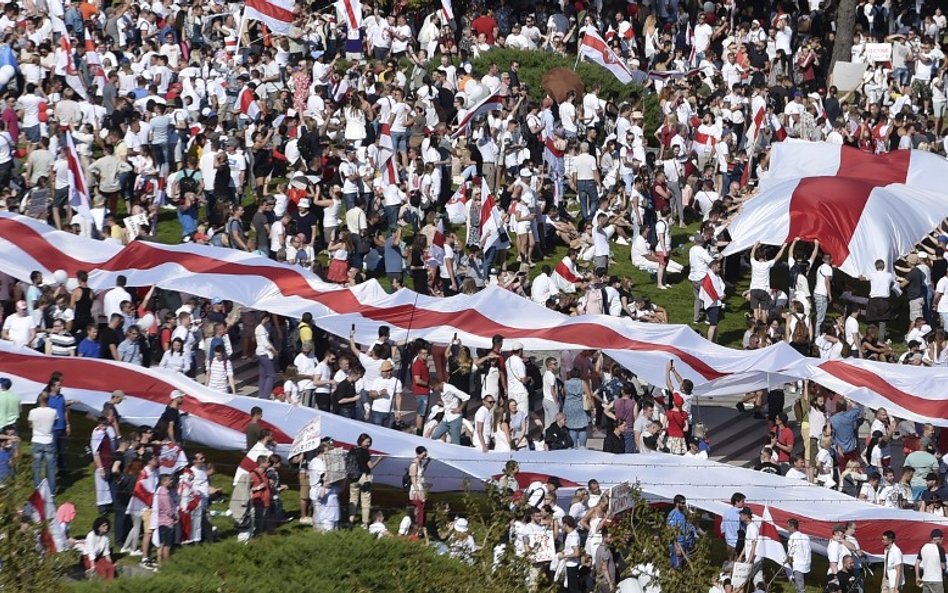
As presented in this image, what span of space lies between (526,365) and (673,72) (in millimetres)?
12403

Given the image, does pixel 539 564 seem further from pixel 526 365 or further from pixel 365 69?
pixel 365 69

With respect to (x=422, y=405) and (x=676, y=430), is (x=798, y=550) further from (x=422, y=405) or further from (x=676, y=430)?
(x=422, y=405)

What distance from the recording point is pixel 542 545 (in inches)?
914

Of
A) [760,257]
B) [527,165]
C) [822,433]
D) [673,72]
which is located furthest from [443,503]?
[673,72]

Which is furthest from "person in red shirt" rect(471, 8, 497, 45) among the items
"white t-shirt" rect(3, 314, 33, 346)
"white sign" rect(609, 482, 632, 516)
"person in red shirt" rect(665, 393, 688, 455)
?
"white sign" rect(609, 482, 632, 516)

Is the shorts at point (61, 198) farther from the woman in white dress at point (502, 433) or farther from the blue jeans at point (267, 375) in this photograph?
the woman in white dress at point (502, 433)

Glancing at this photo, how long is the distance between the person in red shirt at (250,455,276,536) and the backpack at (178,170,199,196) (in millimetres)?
8384

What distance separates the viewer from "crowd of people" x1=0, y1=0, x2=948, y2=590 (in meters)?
26.8

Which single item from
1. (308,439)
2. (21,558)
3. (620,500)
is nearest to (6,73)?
(308,439)

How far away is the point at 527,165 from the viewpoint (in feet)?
113

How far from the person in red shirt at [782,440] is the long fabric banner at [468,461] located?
0.96 metres

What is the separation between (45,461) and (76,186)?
21.7 ft

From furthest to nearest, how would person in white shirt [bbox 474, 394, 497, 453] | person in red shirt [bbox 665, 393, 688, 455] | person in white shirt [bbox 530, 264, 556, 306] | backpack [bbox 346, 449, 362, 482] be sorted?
person in white shirt [bbox 530, 264, 556, 306] → person in red shirt [bbox 665, 393, 688, 455] → person in white shirt [bbox 474, 394, 497, 453] → backpack [bbox 346, 449, 362, 482]

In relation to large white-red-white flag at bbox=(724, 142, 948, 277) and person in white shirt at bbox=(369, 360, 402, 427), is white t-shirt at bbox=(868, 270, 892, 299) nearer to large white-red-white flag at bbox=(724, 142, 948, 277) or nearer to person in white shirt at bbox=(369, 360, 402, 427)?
large white-red-white flag at bbox=(724, 142, 948, 277)
